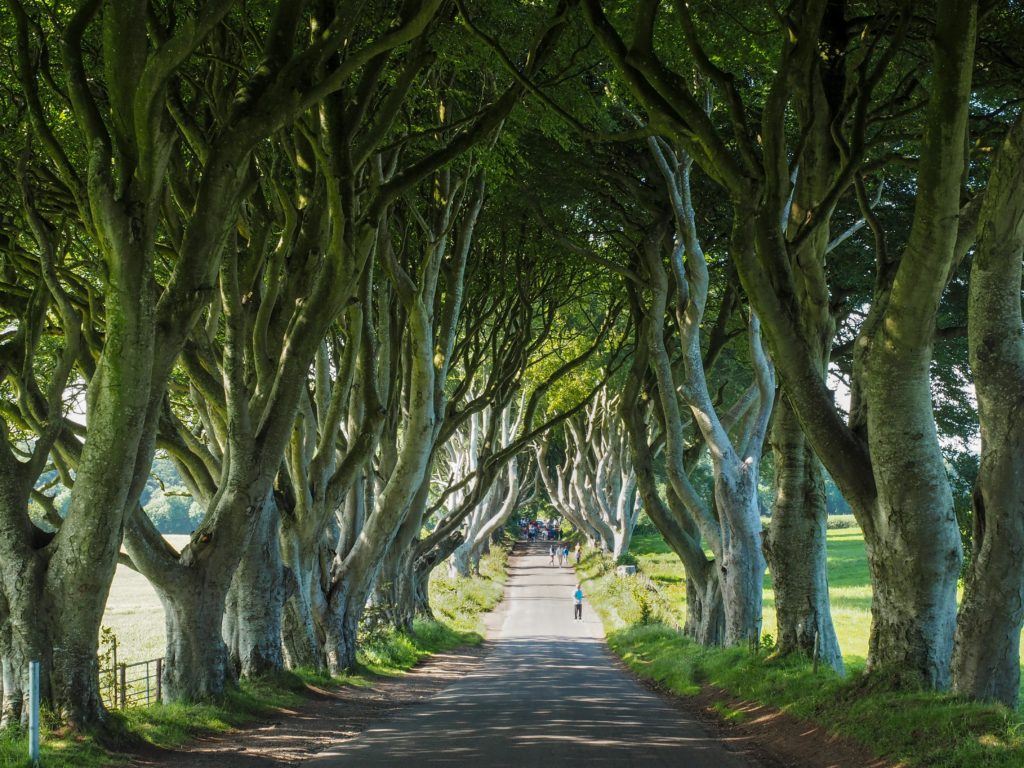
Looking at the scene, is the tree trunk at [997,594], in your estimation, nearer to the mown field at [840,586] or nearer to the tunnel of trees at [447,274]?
the tunnel of trees at [447,274]

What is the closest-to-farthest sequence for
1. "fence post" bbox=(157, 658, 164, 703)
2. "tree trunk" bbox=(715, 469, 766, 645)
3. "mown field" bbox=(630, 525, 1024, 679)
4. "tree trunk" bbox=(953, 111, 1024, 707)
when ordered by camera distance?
1. "tree trunk" bbox=(953, 111, 1024, 707)
2. "fence post" bbox=(157, 658, 164, 703)
3. "tree trunk" bbox=(715, 469, 766, 645)
4. "mown field" bbox=(630, 525, 1024, 679)

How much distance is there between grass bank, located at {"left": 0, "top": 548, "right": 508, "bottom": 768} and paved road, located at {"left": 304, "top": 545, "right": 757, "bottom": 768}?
4.82 ft

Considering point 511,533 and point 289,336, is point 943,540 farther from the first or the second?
point 511,533

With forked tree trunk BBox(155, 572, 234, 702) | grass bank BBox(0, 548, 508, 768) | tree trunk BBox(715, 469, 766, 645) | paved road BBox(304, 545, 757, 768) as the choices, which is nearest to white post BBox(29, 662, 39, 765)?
grass bank BBox(0, 548, 508, 768)

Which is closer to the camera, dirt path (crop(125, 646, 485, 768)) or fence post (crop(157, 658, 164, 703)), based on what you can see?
dirt path (crop(125, 646, 485, 768))

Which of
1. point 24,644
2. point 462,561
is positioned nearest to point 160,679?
point 24,644

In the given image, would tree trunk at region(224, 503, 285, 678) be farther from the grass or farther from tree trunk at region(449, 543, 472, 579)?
tree trunk at region(449, 543, 472, 579)

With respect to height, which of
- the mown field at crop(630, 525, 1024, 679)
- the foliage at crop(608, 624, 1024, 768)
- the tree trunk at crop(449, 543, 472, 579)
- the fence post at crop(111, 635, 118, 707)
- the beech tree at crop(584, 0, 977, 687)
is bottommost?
the mown field at crop(630, 525, 1024, 679)

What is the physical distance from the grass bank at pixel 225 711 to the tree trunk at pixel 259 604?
1.04ft

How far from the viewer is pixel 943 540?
8.93 m

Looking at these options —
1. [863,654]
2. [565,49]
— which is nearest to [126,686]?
[565,49]

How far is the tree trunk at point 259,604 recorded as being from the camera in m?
13.2

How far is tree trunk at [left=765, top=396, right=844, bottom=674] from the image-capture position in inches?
496

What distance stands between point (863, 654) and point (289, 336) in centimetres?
1806
